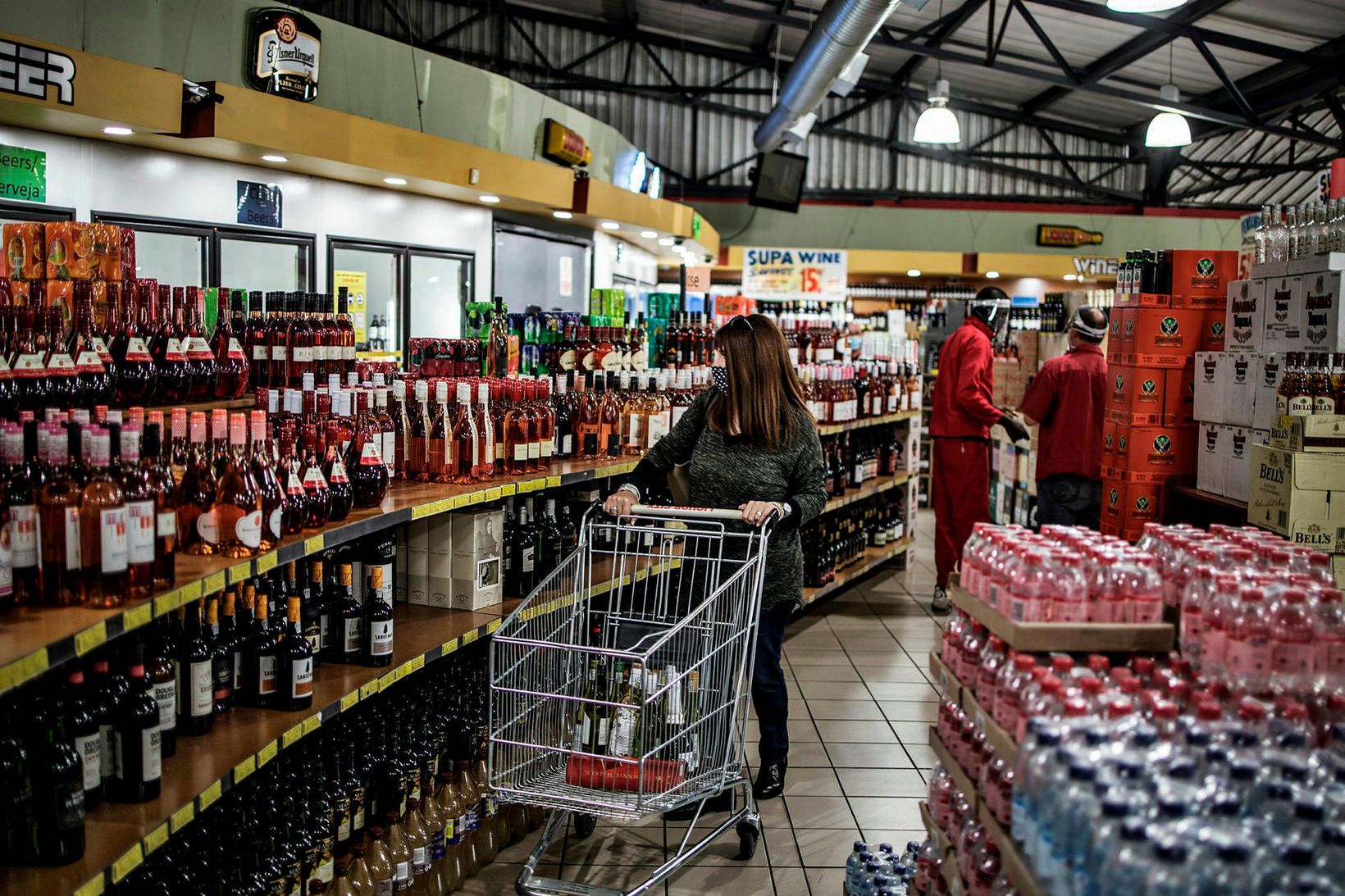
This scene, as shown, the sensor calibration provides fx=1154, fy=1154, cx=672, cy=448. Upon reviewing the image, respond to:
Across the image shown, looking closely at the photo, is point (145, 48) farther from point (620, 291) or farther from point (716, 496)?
point (716, 496)

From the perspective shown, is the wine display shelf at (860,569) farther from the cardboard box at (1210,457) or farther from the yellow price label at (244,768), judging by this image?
the yellow price label at (244,768)

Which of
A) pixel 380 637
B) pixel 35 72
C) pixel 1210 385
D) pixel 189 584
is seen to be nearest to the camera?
pixel 189 584

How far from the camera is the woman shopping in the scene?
404 centimetres

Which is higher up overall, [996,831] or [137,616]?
[137,616]

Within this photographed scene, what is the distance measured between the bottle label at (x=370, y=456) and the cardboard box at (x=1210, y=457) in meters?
2.96

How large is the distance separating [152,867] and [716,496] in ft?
6.90

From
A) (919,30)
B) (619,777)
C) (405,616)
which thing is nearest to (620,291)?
(405,616)

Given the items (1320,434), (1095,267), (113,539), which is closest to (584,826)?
(113,539)

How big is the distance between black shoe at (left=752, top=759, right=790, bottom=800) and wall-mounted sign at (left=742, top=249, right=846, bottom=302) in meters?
8.08

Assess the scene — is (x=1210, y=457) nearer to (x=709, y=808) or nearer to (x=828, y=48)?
(x=709, y=808)

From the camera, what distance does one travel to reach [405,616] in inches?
154

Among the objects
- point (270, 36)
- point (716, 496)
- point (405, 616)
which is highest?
point (270, 36)

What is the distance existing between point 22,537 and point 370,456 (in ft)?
3.96

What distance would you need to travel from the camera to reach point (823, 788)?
458cm
